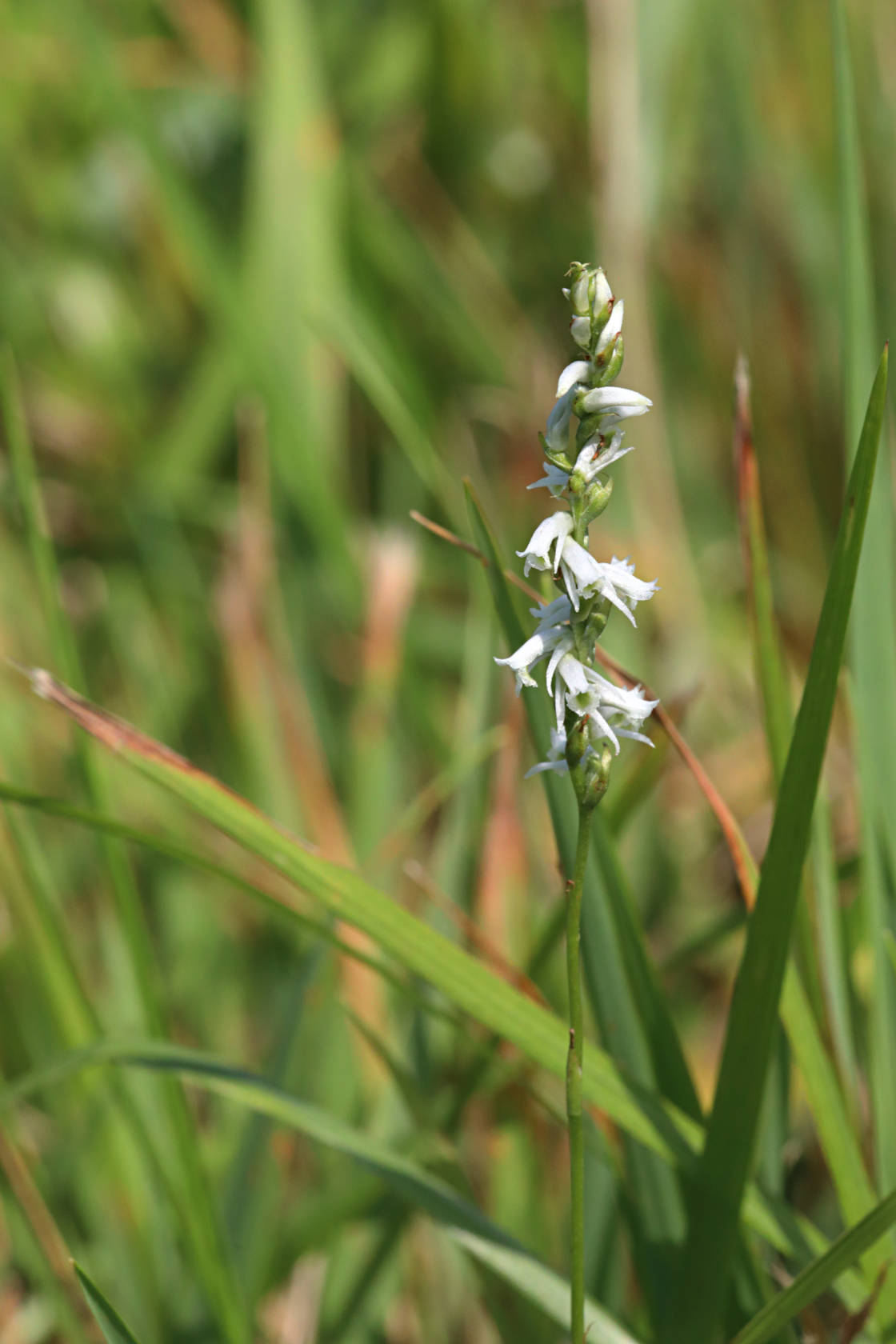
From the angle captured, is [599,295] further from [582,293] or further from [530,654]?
[530,654]

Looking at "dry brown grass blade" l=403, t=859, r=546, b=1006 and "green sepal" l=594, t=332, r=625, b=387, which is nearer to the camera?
"green sepal" l=594, t=332, r=625, b=387

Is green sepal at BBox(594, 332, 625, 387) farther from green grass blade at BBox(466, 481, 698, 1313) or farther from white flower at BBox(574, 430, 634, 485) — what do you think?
green grass blade at BBox(466, 481, 698, 1313)

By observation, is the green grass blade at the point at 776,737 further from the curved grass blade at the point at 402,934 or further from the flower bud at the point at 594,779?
the flower bud at the point at 594,779

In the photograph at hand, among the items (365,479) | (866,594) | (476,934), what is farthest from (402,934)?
(365,479)

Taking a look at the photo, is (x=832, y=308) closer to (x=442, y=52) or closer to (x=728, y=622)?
(x=728, y=622)

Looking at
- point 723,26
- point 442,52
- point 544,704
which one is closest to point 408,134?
point 442,52

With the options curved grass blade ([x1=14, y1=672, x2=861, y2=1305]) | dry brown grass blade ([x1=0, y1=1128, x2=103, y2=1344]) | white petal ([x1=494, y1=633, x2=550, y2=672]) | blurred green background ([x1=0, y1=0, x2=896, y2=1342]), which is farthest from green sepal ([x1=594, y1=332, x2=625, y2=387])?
dry brown grass blade ([x1=0, y1=1128, x2=103, y2=1344])
